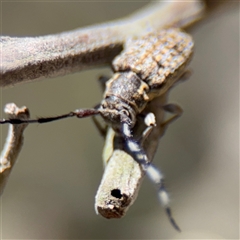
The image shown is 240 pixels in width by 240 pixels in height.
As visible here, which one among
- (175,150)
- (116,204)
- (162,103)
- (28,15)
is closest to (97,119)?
(162,103)

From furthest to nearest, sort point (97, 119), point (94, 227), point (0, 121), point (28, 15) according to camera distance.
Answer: point (28, 15), point (94, 227), point (97, 119), point (0, 121)

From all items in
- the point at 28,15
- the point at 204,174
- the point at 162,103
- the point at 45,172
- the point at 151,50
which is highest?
the point at 28,15

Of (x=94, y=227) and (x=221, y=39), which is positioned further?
(x=221, y=39)

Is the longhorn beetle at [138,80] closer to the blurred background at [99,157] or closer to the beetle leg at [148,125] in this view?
the beetle leg at [148,125]

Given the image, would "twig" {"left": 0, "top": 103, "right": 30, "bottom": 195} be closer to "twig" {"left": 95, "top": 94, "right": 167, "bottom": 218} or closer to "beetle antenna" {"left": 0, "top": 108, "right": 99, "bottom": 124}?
"beetle antenna" {"left": 0, "top": 108, "right": 99, "bottom": 124}

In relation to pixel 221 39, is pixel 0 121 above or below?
below

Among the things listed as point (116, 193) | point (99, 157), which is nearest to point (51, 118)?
point (116, 193)

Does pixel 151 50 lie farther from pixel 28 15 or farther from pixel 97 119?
pixel 28 15
